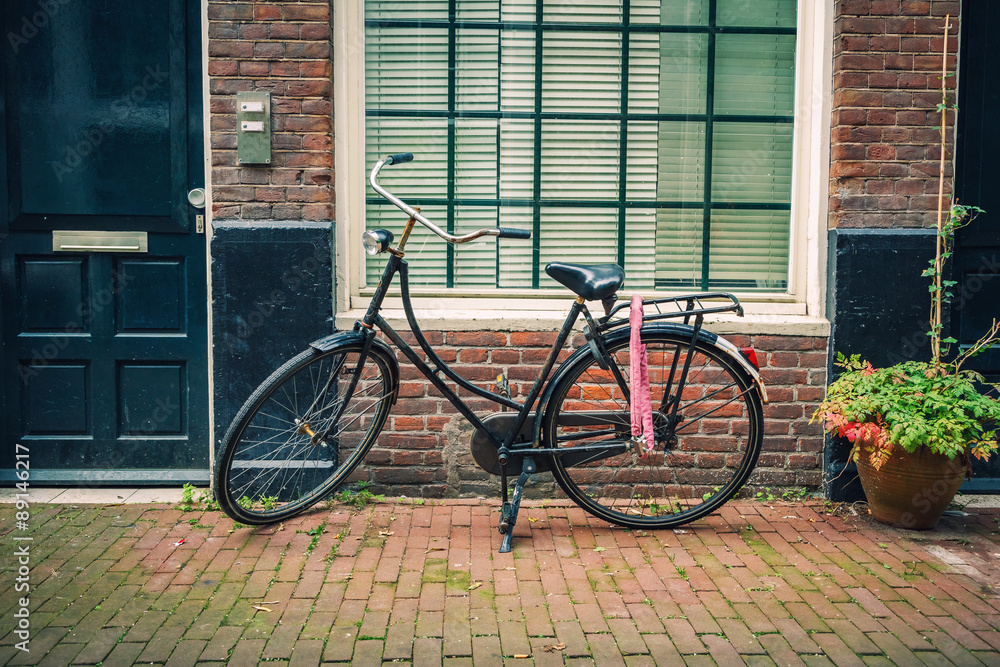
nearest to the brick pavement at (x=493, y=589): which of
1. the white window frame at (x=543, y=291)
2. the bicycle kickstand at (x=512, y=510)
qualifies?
the bicycle kickstand at (x=512, y=510)

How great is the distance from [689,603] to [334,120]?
2881mm

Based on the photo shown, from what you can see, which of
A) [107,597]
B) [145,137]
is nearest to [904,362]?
[107,597]

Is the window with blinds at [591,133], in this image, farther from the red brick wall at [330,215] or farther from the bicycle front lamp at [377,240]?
the bicycle front lamp at [377,240]

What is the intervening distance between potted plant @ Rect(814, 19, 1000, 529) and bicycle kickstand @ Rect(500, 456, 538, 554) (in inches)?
56.4

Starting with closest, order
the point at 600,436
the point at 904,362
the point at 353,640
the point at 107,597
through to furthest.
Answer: the point at 353,640 < the point at 107,597 < the point at 600,436 < the point at 904,362

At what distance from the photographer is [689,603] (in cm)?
313

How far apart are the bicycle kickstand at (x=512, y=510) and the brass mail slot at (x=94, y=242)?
2.37m

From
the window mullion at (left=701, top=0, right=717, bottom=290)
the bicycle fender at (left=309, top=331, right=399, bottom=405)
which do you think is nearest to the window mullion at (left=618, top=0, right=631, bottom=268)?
the window mullion at (left=701, top=0, right=717, bottom=290)

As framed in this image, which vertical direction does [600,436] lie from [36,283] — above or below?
below

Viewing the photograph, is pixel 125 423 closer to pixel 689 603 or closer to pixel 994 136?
pixel 689 603

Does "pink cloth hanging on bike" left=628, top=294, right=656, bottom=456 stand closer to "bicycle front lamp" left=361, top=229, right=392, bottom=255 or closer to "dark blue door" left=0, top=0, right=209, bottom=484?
"bicycle front lamp" left=361, top=229, right=392, bottom=255

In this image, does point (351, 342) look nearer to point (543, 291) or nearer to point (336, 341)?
point (336, 341)

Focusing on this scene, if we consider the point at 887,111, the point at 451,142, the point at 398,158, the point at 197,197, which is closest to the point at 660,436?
the point at 398,158

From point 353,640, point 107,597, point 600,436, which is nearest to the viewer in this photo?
point 353,640
